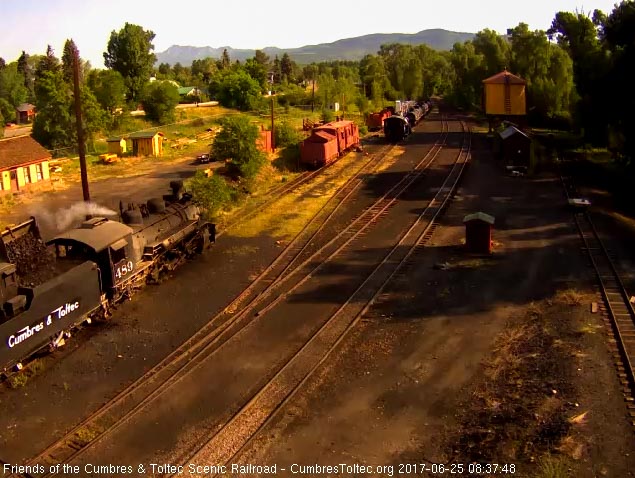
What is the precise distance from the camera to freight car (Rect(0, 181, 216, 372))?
40.9ft

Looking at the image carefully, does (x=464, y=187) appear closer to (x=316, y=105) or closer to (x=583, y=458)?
(x=583, y=458)

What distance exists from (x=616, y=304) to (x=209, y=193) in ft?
56.0

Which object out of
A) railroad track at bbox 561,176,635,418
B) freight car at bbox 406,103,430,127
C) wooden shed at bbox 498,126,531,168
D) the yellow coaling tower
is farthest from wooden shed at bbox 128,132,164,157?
railroad track at bbox 561,176,635,418

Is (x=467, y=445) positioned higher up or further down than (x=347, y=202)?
further down

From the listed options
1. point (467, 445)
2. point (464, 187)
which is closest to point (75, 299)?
point (467, 445)

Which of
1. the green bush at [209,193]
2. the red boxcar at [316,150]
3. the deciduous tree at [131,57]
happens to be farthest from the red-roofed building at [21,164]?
the deciduous tree at [131,57]

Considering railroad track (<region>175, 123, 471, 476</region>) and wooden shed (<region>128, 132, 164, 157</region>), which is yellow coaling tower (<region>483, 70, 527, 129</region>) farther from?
railroad track (<region>175, 123, 471, 476</region>)

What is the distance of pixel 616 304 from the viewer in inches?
658

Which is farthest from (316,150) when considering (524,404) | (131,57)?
(131,57)

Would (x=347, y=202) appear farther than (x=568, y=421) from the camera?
Yes

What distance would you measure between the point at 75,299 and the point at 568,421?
1138 centimetres

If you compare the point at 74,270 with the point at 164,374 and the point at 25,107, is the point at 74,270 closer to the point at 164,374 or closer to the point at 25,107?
the point at 164,374

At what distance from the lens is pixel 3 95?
354ft

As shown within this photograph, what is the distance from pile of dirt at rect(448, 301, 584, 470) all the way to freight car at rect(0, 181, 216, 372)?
9.17 m
